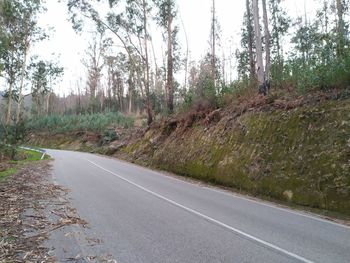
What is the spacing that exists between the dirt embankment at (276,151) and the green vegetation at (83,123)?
2912 centimetres

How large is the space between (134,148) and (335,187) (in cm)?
2257

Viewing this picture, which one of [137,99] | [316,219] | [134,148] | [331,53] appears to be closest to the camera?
[316,219]

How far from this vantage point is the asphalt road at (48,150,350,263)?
5727 millimetres

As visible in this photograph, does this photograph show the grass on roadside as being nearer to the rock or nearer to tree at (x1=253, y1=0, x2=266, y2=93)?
the rock

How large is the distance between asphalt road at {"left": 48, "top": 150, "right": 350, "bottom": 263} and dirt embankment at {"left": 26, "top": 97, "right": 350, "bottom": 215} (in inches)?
48.1

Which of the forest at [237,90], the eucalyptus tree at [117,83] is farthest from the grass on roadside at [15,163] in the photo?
the eucalyptus tree at [117,83]

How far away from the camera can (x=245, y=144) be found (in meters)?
15.2

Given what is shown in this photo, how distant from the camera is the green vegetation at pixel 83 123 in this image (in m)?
50.0

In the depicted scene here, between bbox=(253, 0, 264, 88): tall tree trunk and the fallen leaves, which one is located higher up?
bbox=(253, 0, 264, 88): tall tree trunk

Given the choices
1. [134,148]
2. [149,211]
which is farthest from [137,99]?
[149,211]

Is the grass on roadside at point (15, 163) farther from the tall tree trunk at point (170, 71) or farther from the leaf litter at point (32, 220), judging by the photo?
the tall tree trunk at point (170, 71)

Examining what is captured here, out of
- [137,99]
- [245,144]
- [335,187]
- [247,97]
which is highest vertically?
[137,99]

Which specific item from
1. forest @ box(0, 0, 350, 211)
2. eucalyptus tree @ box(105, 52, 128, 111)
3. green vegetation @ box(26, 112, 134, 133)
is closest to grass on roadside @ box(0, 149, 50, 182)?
forest @ box(0, 0, 350, 211)

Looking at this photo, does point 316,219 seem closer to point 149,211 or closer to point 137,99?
point 149,211
